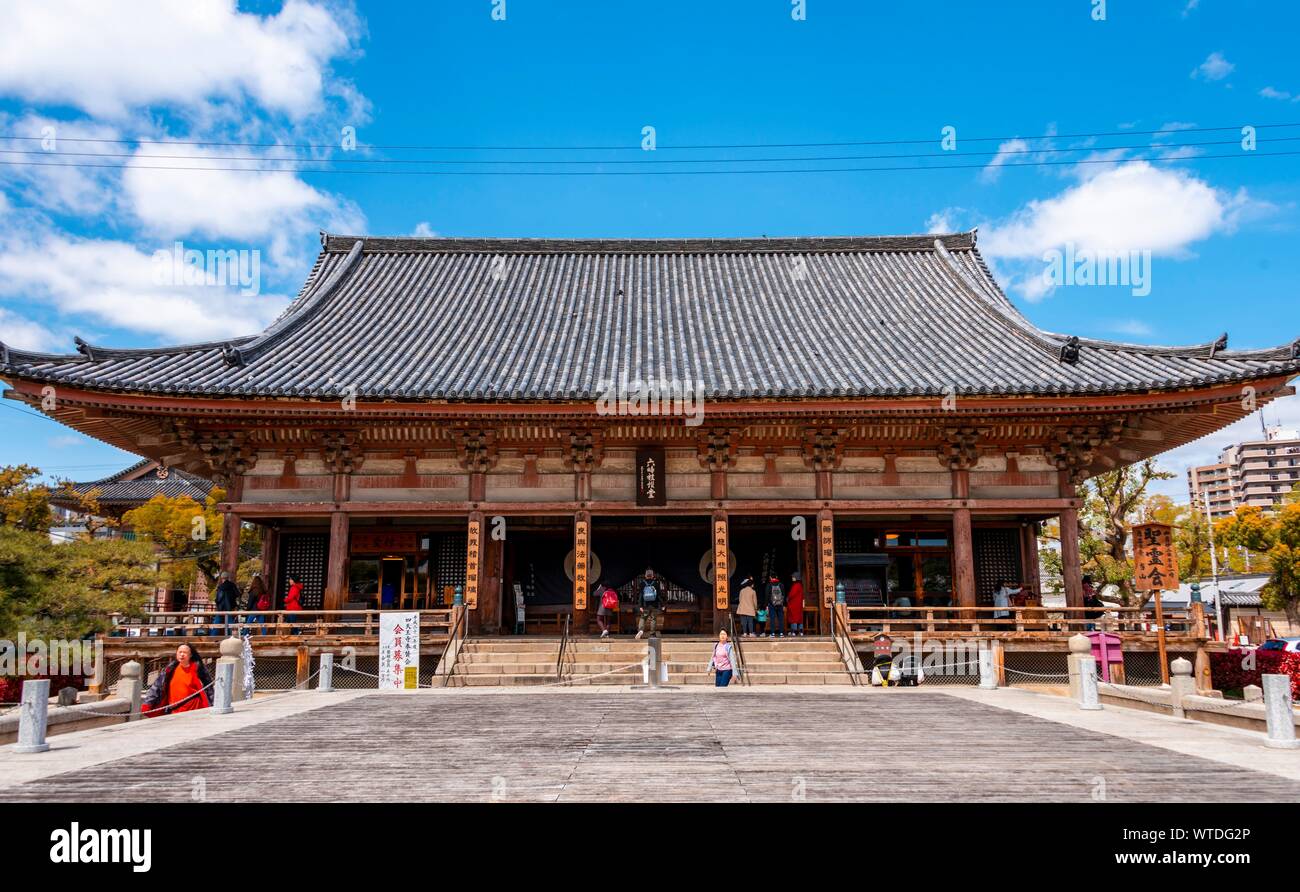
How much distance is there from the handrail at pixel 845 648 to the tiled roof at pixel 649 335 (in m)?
4.76

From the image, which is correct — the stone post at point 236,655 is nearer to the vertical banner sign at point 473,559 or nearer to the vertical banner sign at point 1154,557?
the vertical banner sign at point 473,559

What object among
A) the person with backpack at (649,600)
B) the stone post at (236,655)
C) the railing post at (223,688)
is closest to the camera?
the railing post at (223,688)

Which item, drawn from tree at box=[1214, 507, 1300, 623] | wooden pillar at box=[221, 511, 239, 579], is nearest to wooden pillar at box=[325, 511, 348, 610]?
wooden pillar at box=[221, 511, 239, 579]

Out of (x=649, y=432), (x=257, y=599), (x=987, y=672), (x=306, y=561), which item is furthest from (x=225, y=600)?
(x=987, y=672)

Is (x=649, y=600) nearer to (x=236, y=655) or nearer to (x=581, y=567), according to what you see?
(x=581, y=567)

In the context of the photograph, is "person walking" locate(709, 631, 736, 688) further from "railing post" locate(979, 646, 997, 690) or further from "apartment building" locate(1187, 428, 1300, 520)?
"apartment building" locate(1187, 428, 1300, 520)

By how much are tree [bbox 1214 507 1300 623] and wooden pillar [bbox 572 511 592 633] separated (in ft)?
116

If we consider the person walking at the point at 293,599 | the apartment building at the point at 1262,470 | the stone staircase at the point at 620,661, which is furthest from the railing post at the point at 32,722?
the apartment building at the point at 1262,470

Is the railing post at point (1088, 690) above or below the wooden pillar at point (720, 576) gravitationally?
below

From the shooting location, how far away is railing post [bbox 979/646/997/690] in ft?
49.8

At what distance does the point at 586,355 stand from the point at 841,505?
23.0 feet

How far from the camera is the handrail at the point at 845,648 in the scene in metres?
15.9
